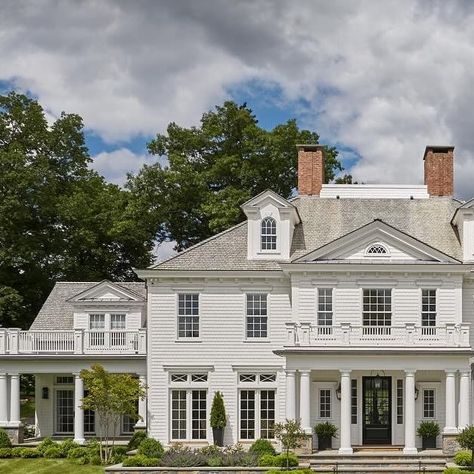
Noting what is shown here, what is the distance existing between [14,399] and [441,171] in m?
20.4

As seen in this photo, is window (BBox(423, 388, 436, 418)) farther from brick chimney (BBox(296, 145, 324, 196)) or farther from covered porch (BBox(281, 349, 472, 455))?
brick chimney (BBox(296, 145, 324, 196))

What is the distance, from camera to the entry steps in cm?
2809

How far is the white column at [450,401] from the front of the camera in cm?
3047

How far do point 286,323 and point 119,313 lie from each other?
788 cm

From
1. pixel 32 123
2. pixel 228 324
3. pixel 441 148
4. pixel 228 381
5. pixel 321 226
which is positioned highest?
pixel 32 123

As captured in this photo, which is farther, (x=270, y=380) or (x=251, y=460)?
(x=270, y=380)

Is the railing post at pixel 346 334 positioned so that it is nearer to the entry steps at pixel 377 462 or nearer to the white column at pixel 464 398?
the entry steps at pixel 377 462

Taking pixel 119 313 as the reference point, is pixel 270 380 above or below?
below

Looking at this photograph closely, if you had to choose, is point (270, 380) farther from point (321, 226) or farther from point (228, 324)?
point (321, 226)

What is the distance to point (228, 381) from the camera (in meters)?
32.9

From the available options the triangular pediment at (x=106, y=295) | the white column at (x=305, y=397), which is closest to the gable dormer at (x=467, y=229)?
the white column at (x=305, y=397)

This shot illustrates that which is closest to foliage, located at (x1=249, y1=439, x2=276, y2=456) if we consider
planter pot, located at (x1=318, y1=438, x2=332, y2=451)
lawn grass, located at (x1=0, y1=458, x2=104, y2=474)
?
planter pot, located at (x1=318, y1=438, x2=332, y2=451)

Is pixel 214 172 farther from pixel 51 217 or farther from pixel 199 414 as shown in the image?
pixel 199 414

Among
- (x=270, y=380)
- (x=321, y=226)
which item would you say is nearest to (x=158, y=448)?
(x=270, y=380)
